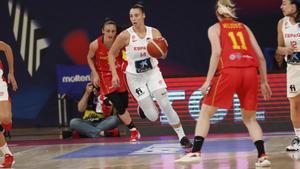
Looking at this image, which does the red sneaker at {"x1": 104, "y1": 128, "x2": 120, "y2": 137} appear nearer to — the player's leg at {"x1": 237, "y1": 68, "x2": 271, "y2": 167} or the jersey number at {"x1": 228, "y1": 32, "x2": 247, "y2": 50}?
the player's leg at {"x1": 237, "y1": 68, "x2": 271, "y2": 167}

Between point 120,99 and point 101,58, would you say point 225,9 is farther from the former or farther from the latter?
point 101,58

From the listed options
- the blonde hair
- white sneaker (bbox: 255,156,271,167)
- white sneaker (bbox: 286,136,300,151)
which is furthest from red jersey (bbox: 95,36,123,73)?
white sneaker (bbox: 255,156,271,167)

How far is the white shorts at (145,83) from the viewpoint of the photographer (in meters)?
8.37

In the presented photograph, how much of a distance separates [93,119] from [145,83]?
3.39 meters

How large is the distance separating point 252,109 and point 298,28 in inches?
63.5

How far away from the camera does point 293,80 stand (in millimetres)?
7539

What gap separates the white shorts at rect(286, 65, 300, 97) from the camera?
7.51 meters

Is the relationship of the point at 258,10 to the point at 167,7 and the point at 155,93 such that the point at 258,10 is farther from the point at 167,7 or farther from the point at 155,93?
the point at 155,93

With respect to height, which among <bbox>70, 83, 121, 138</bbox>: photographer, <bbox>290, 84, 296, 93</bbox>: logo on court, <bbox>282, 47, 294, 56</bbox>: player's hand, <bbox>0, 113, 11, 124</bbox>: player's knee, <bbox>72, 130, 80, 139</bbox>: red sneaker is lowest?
<bbox>72, 130, 80, 139</bbox>: red sneaker

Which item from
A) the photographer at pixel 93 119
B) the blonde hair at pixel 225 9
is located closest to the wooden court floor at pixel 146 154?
the photographer at pixel 93 119

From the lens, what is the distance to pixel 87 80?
1302 cm

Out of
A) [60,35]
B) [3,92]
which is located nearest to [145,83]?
[3,92]

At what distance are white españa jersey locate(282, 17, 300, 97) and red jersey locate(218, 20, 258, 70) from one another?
4.02ft

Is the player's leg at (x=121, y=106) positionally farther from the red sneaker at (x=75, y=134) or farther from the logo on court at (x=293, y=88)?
the logo on court at (x=293, y=88)
